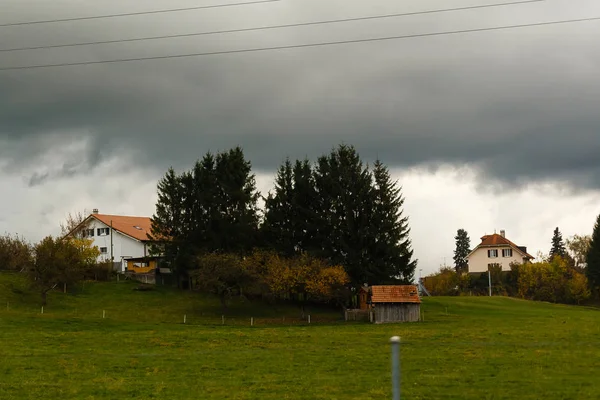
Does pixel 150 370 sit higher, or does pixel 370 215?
pixel 370 215

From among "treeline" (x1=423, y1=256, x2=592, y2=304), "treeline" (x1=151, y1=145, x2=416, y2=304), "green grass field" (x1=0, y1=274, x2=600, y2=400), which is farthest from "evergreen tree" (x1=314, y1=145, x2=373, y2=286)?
"treeline" (x1=423, y1=256, x2=592, y2=304)

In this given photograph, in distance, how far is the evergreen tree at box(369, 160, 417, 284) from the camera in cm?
8594

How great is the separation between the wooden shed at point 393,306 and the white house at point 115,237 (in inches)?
1928

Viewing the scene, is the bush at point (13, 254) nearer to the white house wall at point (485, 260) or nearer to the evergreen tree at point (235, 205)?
the evergreen tree at point (235, 205)

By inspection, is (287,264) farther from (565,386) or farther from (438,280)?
(438,280)

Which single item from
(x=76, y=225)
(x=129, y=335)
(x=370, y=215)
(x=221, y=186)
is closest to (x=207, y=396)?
(x=129, y=335)

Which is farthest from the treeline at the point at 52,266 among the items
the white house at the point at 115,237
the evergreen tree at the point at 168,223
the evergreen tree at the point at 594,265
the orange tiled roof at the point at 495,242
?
the orange tiled roof at the point at 495,242

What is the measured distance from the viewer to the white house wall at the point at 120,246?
374 feet

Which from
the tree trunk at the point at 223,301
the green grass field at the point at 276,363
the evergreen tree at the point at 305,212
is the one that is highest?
the evergreen tree at the point at 305,212

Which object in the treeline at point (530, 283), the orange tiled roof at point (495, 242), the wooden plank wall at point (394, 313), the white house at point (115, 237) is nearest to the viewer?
the wooden plank wall at point (394, 313)

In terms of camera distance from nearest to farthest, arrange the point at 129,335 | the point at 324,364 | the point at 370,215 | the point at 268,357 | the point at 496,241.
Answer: the point at 324,364 → the point at 268,357 → the point at 129,335 → the point at 370,215 → the point at 496,241

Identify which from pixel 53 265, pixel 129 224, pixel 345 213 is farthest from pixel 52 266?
pixel 129 224

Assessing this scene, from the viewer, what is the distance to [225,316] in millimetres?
79812

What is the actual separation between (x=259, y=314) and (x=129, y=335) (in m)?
31.4
